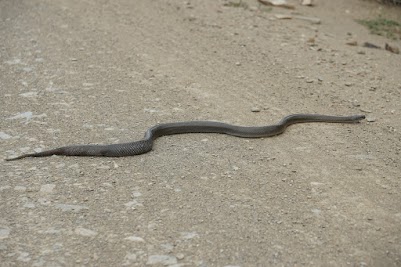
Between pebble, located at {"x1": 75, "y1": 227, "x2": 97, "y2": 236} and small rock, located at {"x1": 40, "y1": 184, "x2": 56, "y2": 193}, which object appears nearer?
pebble, located at {"x1": 75, "y1": 227, "x2": 97, "y2": 236}

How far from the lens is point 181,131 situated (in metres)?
6.64

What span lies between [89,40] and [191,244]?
587cm


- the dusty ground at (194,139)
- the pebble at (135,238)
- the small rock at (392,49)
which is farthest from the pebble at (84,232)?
the small rock at (392,49)

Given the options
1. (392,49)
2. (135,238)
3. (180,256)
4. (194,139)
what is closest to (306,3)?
(392,49)

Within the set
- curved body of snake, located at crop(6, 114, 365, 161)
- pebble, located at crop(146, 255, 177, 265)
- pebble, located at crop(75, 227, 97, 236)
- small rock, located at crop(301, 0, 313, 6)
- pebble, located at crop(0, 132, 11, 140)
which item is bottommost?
pebble, located at crop(0, 132, 11, 140)

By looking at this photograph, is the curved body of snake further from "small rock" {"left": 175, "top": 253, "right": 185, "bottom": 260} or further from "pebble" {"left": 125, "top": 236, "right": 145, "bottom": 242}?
"small rock" {"left": 175, "top": 253, "right": 185, "bottom": 260}

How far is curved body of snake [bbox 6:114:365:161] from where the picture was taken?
586 centimetres

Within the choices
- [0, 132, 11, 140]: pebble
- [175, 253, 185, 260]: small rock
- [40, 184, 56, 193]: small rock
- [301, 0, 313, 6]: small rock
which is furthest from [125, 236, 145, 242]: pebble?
[301, 0, 313, 6]: small rock

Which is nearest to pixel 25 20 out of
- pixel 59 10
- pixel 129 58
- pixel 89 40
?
pixel 59 10

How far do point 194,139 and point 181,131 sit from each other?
224mm

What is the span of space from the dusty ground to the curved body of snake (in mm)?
91

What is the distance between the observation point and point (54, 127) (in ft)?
21.4

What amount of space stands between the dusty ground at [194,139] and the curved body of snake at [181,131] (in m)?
0.09

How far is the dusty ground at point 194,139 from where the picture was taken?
4422 millimetres
